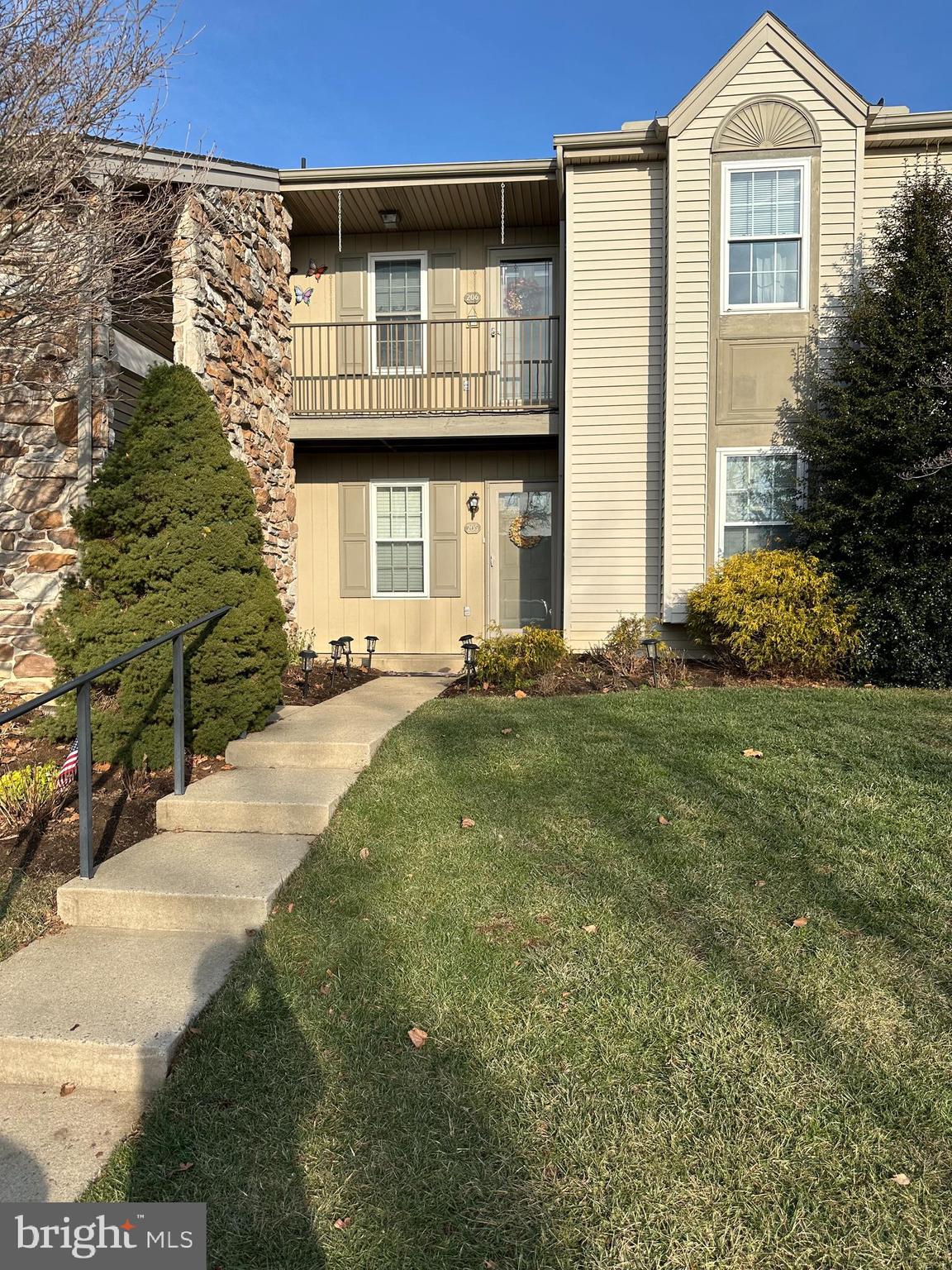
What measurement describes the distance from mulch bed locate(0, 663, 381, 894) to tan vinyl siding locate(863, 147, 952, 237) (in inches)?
365

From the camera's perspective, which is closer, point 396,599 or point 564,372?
point 564,372

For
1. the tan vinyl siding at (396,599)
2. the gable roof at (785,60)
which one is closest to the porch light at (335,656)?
the tan vinyl siding at (396,599)

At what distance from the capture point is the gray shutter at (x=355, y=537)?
10.8 m

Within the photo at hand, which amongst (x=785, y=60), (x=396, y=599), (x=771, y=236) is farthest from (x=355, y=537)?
(x=785, y=60)

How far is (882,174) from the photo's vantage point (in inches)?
345

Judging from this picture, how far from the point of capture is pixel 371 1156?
210 cm

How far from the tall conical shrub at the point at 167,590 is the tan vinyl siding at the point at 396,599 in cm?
529

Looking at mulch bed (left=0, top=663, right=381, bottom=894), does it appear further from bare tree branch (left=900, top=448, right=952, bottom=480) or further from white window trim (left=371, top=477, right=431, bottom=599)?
bare tree branch (left=900, top=448, right=952, bottom=480)

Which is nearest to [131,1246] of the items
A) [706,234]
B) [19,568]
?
[19,568]

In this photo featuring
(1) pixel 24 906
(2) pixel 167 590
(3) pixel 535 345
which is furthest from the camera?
(3) pixel 535 345

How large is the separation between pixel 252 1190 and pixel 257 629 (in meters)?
3.64

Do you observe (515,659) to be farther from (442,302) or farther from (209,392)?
(442,302)

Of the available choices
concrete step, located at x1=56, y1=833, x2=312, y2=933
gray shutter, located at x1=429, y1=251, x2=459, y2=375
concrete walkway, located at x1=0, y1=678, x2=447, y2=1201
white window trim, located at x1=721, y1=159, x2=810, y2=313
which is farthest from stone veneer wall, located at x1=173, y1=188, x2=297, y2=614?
white window trim, located at x1=721, y1=159, x2=810, y2=313

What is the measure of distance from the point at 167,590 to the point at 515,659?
11.4ft
